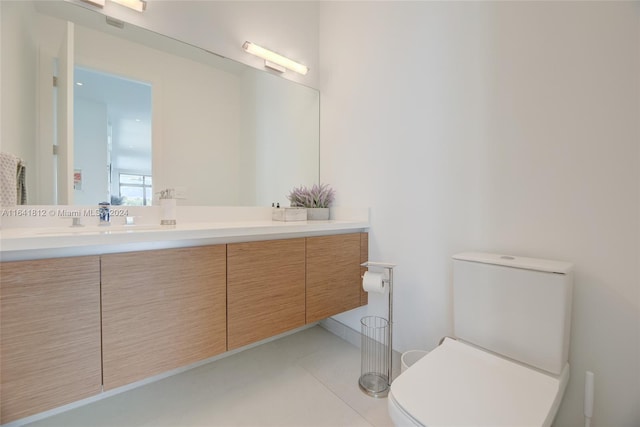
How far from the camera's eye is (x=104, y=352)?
2.95 feet

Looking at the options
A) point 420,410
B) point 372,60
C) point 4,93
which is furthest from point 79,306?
point 372,60

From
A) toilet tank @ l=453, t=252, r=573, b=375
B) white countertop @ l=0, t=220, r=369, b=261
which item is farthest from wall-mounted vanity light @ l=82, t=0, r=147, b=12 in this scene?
toilet tank @ l=453, t=252, r=573, b=375

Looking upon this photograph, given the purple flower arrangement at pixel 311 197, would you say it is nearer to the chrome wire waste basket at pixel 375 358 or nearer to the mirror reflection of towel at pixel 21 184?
the chrome wire waste basket at pixel 375 358

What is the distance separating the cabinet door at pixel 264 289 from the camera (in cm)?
118

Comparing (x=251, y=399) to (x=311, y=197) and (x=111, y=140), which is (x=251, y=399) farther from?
(x=111, y=140)

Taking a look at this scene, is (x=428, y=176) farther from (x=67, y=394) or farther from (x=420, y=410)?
(x=67, y=394)

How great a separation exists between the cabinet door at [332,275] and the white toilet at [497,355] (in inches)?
25.6

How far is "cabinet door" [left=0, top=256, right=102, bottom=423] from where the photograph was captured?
0.76m

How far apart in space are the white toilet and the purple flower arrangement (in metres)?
1.00

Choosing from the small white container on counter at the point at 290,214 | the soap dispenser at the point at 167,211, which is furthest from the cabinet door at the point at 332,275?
the soap dispenser at the point at 167,211

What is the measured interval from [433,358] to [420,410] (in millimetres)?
289

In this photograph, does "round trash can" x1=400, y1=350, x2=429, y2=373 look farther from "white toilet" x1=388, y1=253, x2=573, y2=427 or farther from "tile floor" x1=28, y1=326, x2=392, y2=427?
"white toilet" x1=388, y1=253, x2=573, y2=427

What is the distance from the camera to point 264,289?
1271mm

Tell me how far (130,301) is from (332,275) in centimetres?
97
